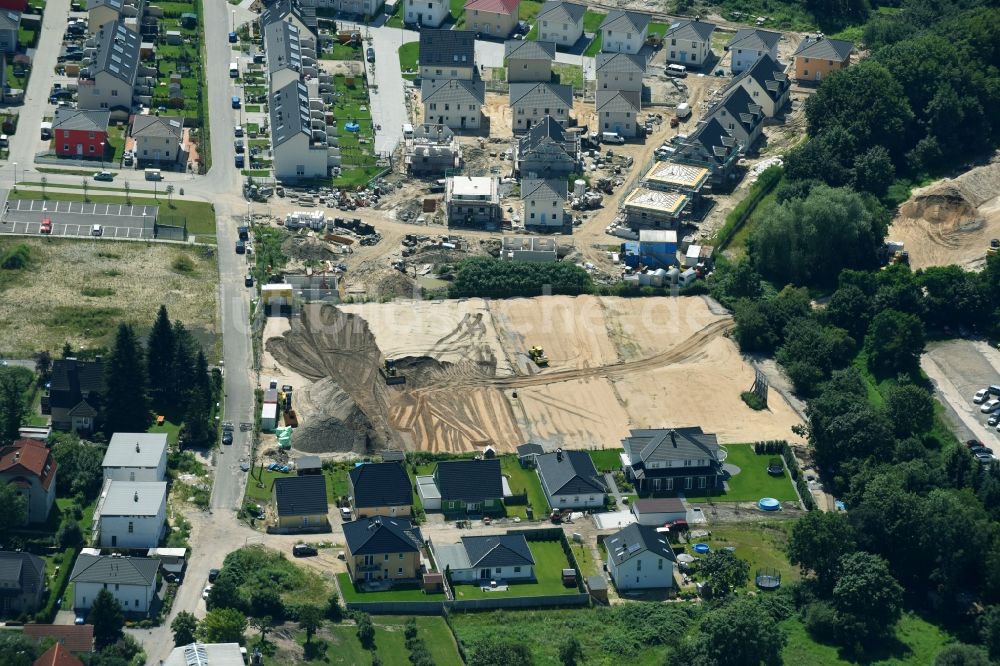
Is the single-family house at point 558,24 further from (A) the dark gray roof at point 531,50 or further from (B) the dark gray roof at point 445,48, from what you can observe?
(B) the dark gray roof at point 445,48

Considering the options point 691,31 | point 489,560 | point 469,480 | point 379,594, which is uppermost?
point 691,31

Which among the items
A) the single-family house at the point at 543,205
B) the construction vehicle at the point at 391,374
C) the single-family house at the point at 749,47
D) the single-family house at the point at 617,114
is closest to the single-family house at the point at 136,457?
the construction vehicle at the point at 391,374

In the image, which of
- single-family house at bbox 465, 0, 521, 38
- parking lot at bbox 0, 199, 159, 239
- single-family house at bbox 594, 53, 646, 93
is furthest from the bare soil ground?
single-family house at bbox 465, 0, 521, 38

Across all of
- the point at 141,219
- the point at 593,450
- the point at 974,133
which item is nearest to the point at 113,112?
the point at 141,219

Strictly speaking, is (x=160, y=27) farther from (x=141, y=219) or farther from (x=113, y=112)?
(x=141, y=219)

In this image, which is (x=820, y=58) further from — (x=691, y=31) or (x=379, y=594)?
(x=379, y=594)

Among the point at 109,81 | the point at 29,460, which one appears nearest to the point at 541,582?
the point at 29,460
